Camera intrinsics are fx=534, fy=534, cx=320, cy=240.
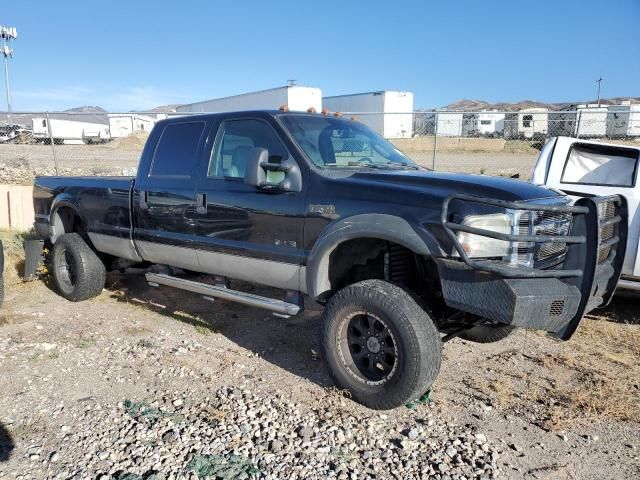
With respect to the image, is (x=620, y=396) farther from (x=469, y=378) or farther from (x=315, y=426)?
(x=315, y=426)

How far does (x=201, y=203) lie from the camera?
4645 millimetres

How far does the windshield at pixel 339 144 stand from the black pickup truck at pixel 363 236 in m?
0.01

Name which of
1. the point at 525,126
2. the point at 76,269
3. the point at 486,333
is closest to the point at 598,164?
the point at 486,333

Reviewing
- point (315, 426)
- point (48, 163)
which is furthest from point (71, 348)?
point (48, 163)

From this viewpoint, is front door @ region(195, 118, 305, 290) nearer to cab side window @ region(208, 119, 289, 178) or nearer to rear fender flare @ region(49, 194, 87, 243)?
cab side window @ region(208, 119, 289, 178)

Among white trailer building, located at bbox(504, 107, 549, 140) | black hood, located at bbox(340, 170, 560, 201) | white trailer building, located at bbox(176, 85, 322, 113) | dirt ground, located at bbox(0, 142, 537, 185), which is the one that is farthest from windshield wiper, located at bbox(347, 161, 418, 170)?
Answer: white trailer building, located at bbox(504, 107, 549, 140)

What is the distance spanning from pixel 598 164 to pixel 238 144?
156 inches

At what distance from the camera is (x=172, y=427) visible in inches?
130

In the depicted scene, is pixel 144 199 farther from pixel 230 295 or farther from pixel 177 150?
pixel 230 295

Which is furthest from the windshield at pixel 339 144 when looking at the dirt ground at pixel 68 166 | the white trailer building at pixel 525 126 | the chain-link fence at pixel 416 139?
the white trailer building at pixel 525 126

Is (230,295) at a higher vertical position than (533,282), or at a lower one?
lower

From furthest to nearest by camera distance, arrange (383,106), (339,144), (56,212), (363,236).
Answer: (383,106)
(56,212)
(339,144)
(363,236)

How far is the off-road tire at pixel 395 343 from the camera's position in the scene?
10.9 feet

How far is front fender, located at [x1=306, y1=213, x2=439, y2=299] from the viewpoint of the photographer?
3.31m
